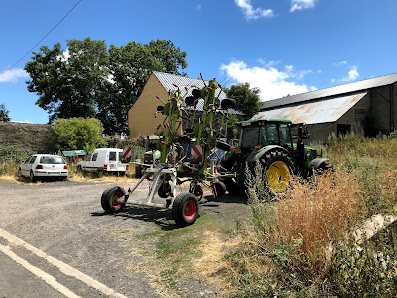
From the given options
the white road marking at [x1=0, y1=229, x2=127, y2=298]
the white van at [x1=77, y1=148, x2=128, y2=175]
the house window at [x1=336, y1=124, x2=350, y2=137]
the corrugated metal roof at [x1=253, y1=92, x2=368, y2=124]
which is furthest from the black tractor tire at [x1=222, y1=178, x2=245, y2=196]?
the house window at [x1=336, y1=124, x2=350, y2=137]

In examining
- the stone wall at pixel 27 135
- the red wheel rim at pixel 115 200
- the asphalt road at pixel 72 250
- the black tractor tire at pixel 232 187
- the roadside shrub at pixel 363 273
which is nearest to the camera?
the roadside shrub at pixel 363 273

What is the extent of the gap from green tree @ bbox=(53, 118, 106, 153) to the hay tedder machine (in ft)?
54.8

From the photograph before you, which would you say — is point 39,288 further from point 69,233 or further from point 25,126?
point 25,126

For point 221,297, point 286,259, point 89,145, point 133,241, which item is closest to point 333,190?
point 286,259

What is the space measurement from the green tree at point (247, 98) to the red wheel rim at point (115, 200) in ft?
84.4

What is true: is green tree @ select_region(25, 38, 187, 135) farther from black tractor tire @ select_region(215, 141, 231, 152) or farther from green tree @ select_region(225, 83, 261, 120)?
black tractor tire @ select_region(215, 141, 231, 152)

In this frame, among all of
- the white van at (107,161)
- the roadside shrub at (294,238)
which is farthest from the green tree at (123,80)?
the roadside shrub at (294,238)

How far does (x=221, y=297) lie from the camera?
3207 mm

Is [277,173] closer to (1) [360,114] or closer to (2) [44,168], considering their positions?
(2) [44,168]

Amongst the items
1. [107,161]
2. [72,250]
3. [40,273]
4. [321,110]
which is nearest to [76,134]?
[107,161]

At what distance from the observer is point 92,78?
36.3 metres

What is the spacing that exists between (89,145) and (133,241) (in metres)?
20.2

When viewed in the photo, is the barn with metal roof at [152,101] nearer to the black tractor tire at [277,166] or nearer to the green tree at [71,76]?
the green tree at [71,76]

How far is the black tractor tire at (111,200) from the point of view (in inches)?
282
